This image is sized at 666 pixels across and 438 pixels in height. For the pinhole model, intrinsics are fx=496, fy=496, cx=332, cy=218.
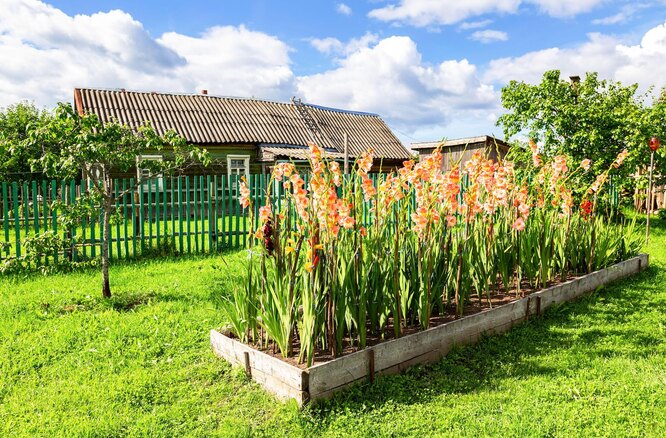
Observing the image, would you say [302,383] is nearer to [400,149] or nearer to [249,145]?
[249,145]

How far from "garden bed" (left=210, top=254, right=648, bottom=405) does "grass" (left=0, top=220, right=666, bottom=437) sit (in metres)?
0.08

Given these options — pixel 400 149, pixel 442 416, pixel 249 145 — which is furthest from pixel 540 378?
pixel 400 149

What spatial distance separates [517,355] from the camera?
12.7ft

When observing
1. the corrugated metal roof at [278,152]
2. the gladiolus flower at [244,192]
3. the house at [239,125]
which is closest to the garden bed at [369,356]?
the gladiolus flower at [244,192]

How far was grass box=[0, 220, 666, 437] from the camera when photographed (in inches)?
115

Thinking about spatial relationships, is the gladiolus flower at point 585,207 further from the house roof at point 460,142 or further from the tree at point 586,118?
the house roof at point 460,142

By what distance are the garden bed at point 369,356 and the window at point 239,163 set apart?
46.6 feet

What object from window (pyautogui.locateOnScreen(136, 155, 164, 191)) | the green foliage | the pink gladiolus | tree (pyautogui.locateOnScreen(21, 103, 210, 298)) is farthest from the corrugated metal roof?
the pink gladiolus

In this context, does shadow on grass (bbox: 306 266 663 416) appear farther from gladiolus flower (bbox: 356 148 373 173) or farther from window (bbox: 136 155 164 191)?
window (bbox: 136 155 164 191)

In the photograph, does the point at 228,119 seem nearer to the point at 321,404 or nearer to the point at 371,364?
the point at 371,364

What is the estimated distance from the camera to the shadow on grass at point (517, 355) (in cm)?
320

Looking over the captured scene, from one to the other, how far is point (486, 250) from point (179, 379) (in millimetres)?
2920

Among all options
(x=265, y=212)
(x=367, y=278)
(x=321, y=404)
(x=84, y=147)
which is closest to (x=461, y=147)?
(x=84, y=147)

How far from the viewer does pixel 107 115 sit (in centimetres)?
1705
